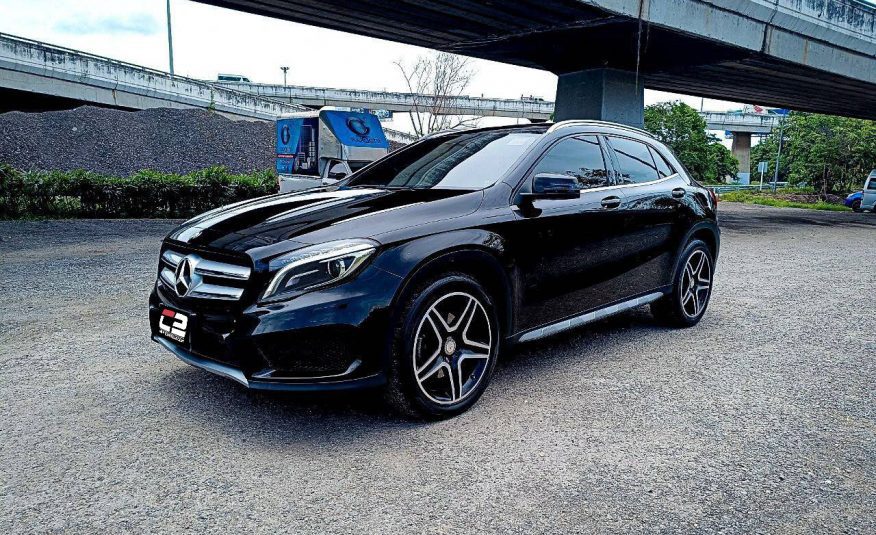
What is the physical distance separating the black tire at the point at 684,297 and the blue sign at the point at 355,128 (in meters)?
13.2

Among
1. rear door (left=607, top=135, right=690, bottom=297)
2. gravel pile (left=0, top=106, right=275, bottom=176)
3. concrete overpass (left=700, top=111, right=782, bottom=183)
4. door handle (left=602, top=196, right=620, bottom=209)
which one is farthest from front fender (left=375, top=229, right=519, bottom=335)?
concrete overpass (left=700, top=111, right=782, bottom=183)

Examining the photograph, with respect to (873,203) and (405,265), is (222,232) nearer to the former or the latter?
(405,265)

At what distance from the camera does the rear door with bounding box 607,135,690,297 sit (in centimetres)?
488

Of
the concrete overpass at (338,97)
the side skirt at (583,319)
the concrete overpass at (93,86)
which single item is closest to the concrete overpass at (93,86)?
the concrete overpass at (93,86)

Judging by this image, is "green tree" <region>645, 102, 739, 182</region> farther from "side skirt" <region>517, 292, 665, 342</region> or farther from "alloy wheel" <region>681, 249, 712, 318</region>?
"side skirt" <region>517, 292, 665, 342</region>

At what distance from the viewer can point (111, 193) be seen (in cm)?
1403

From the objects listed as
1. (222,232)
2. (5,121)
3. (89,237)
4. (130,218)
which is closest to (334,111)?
(130,218)

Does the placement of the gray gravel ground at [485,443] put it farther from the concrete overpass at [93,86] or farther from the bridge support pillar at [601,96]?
the concrete overpass at [93,86]

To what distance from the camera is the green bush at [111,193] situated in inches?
526

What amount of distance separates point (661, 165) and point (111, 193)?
491 inches

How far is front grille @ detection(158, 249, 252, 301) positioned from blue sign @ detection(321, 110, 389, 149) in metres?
14.4

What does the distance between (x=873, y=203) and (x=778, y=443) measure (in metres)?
28.6

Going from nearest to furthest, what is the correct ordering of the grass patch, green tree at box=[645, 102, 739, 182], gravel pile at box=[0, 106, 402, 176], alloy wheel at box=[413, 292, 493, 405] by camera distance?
alloy wheel at box=[413, 292, 493, 405] < gravel pile at box=[0, 106, 402, 176] < the grass patch < green tree at box=[645, 102, 739, 182]

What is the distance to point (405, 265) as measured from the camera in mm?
3285
